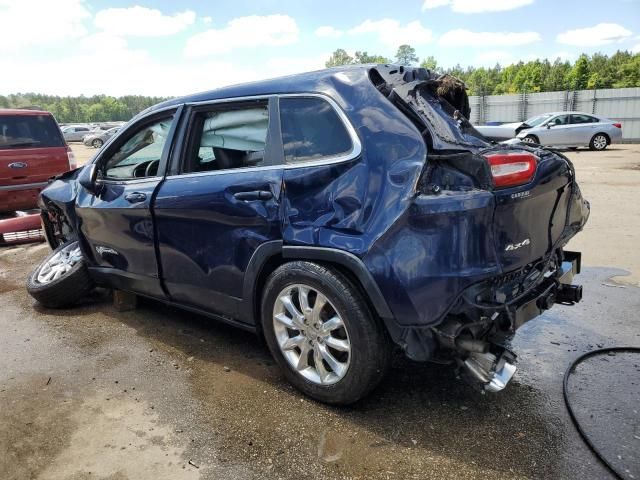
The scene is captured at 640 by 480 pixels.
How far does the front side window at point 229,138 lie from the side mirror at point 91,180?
1.08 m

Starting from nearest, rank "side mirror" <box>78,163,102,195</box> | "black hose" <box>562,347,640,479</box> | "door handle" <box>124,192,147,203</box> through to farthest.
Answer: "black hose" <box>562,347,640,479</box>
"door handle" <box>124,192,147,203</box>
"side mirror" <box>78,163,102,195</box>

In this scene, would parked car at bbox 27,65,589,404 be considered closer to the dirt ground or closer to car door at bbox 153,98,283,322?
car door at bbox 153,98,283,322

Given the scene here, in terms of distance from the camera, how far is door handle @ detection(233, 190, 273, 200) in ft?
9.61

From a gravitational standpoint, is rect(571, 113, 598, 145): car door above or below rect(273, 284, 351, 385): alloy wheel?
below

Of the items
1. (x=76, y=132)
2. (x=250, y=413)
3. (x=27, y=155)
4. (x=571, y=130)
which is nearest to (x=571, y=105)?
(x=571, y=130)

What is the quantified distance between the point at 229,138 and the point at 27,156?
18.9 feet

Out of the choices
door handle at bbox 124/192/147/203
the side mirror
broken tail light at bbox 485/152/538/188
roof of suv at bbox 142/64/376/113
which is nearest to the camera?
broken tail light at bbox 485/152/538/188

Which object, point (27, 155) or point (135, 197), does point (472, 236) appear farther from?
point (27, 155)

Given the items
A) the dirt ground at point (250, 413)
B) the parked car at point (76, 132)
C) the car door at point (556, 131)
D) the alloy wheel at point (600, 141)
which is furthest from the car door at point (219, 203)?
the parked car at point (76, 132)

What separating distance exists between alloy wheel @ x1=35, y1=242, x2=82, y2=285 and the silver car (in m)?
17.4

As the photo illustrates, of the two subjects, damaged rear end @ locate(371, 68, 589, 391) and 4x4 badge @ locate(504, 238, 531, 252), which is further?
4x4 badge @ locate(504, 238, 531, 252)

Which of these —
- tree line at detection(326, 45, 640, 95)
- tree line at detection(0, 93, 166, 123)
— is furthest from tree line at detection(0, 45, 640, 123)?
tree line at detection(0, 93, 166, 123)

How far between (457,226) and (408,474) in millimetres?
1184

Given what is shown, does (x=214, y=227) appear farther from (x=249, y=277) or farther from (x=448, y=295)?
(x=448, y=295)
